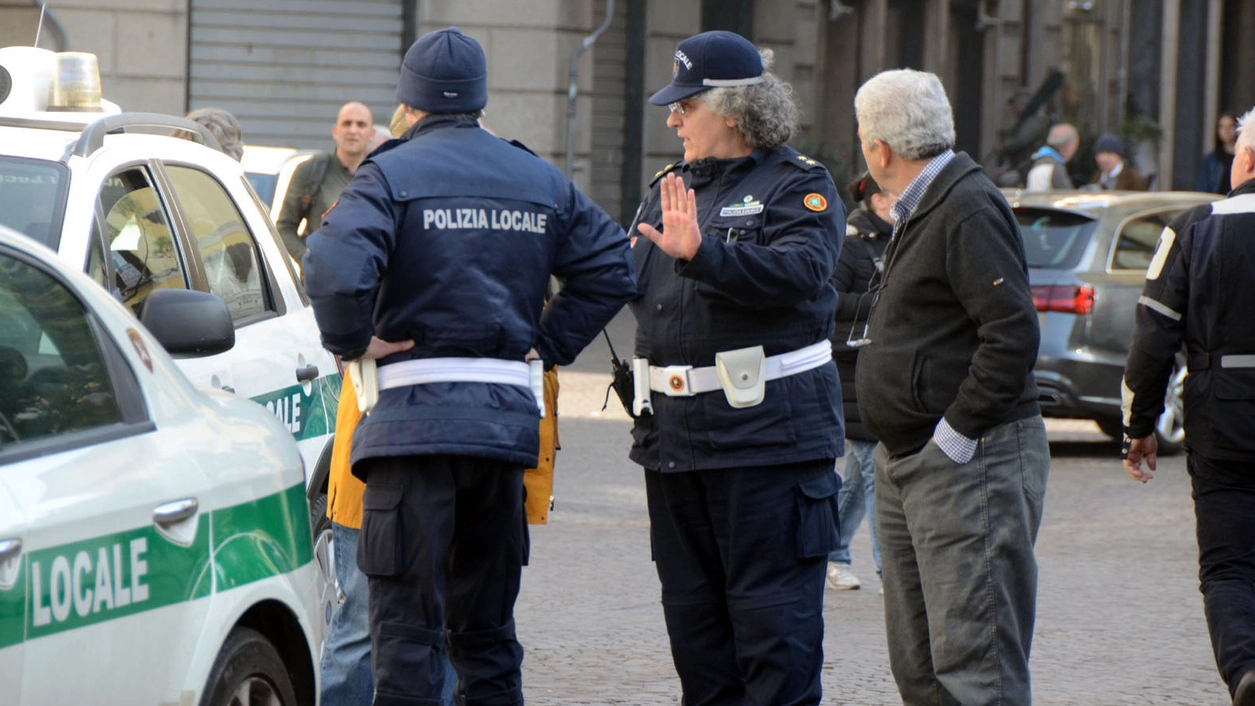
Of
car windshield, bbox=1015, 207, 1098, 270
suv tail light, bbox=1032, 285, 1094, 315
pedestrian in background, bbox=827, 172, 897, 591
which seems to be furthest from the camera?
car windshield, bbox=1015, 207, 1098, 270

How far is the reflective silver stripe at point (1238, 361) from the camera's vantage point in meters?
5.38

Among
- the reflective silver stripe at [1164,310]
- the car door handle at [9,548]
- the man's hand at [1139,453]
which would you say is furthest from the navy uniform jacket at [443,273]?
the man's hand at [1139,453]

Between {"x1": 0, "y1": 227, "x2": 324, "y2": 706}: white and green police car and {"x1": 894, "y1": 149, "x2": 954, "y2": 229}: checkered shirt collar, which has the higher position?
{"x1": 894, "y1": 149, "x2": 954, "y2": 229}: checkered shirt collar

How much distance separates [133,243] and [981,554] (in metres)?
2.37

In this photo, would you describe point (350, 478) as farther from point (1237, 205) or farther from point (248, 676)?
point (1237, 205)

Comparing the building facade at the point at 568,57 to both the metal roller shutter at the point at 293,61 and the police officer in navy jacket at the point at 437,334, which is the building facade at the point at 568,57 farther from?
the police officer in navy jacket at the point at 437,334

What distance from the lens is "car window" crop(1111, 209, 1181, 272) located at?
11.5m

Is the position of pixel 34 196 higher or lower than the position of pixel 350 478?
higher

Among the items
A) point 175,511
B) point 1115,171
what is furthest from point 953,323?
point 1115,171

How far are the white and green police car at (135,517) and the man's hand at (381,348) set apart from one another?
273mm

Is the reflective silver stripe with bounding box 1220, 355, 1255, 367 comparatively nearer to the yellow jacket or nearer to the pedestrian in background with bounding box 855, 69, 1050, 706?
the pedestrian in background with bounding box 855, 69, 1050, 706

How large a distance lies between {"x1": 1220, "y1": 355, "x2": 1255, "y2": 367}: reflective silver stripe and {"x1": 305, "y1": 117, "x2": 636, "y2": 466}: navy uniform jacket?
2.05 meters

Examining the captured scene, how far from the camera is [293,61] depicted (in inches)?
723

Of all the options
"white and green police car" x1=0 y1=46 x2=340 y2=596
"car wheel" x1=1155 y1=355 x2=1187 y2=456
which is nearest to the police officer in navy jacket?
"white and green police car" x1=0 y1=46 x2=340 y2=596
